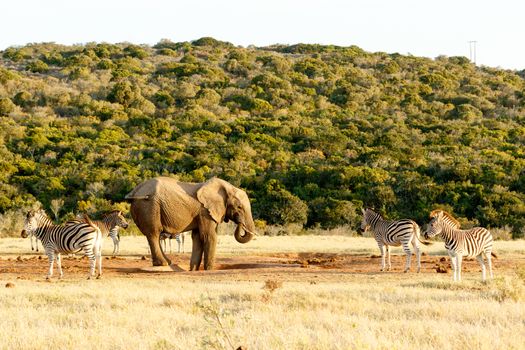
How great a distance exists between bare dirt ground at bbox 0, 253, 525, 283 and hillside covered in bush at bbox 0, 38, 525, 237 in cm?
1356

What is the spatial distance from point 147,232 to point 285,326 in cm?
1115

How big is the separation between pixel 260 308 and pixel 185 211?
30.6 ft

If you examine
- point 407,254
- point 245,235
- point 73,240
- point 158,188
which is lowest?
point 407,254

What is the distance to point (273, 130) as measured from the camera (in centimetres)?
5384

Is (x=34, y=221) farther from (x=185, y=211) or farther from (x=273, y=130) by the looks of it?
(x=273, y=130)

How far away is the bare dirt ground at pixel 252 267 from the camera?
18.2 m

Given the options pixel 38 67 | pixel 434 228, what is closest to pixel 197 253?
pixel 434 228

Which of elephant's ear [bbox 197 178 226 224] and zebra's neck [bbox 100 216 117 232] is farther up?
elephant's ear [bbox 197 178 226 224]

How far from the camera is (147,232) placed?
20.3 metres

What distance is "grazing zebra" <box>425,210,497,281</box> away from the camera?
1695cm

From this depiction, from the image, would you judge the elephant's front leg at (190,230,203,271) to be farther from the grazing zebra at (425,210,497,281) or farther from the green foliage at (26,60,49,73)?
the green foliage at (26,60,49,73)

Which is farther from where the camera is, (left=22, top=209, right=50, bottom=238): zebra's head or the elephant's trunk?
the elephant's trunk

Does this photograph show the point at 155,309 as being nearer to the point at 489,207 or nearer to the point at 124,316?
the point at 124,316

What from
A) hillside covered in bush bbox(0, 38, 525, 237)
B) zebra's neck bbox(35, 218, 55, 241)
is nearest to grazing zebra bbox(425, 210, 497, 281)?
zebra's neck bbox(35, 218, 55, 241)
